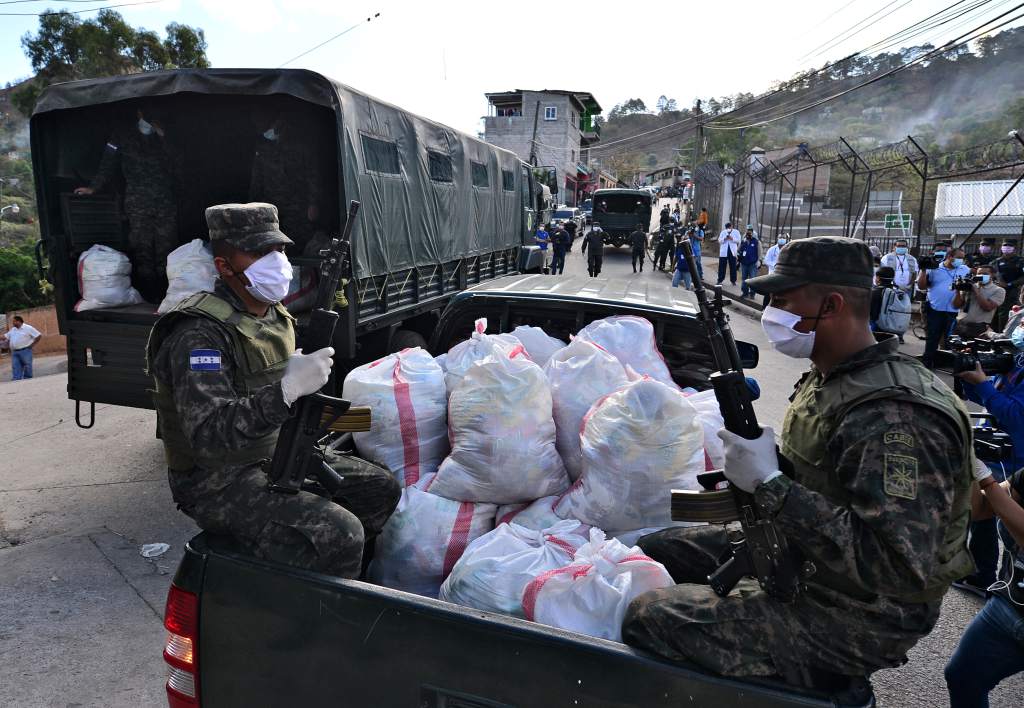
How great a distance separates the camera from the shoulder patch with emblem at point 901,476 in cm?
139

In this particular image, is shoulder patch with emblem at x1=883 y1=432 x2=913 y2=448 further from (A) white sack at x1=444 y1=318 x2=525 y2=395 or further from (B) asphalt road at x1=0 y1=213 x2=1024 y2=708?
(B) asphalt road at x1=0 y1=213 x2=1024 y2=708

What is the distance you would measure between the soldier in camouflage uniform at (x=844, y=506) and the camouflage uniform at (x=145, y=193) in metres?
5.18

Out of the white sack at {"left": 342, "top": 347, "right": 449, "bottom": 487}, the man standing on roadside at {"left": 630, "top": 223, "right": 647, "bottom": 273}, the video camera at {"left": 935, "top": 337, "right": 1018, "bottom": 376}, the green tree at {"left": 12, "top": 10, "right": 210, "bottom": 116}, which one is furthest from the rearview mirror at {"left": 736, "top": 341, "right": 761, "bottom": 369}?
the green tree at {"left": 12, "top": 10, "right": 210, "bottom": 116}

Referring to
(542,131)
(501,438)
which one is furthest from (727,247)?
(542,131)

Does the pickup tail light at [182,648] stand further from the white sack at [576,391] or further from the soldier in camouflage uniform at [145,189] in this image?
the soldier in camouflage uniform at [145,189]

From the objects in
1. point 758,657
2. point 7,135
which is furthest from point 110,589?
point 7,135

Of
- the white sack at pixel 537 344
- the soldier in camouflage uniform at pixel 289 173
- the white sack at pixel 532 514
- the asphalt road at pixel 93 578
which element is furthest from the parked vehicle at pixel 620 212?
the white sack at pixel 532 514

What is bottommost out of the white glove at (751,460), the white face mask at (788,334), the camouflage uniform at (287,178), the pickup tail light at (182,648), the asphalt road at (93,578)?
the asphalt road at (93,578)

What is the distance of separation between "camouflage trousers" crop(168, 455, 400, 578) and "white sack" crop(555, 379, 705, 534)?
0.84m

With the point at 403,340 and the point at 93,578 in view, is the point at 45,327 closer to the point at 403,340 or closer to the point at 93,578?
the point at 403,340

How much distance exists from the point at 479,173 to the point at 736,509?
7.96 metres

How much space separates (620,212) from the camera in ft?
93.4

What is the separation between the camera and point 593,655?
1.40 meters

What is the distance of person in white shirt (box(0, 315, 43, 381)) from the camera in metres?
10.3
